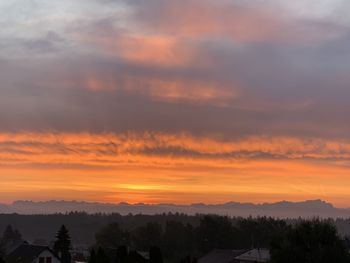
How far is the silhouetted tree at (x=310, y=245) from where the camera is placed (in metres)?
53.6

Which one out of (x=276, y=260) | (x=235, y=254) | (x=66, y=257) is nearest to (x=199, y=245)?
(x=235, y=254)

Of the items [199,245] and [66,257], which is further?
[199,245]

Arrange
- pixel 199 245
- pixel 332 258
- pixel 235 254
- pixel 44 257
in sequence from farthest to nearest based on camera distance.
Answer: pixel 199 245 < pixel 235 254 < pixel 44 257 < pixel 332 258

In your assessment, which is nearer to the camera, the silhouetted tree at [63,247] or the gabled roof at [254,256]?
the gabled roof at [254,256]

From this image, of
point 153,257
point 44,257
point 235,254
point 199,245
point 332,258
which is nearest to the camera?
point 153,257

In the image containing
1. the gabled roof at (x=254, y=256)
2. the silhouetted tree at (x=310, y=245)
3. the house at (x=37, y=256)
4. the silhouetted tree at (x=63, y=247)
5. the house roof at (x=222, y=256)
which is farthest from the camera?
the house roof at (x=222, y=256)

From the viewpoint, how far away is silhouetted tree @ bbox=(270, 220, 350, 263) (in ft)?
Answer: 176

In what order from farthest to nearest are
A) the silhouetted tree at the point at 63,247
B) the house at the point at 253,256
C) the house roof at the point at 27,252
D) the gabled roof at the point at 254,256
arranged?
the silhouetted tree at the point at 63,247 → the gabled roof at the point at 254,256 → the house at the point at 253,256 → the house roof at the point at 27,252

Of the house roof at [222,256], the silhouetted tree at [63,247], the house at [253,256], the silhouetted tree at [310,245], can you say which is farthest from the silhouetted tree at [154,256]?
the house roof at [222,256]

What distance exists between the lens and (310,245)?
5547 centimetres

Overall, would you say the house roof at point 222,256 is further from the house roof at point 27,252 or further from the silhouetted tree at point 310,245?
the silhouetted tree at point 310,245

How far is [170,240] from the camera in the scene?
13000 cm

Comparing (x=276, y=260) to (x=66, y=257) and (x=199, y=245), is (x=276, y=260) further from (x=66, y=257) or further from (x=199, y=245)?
(x=199, y=245)

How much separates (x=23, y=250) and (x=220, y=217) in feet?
179
